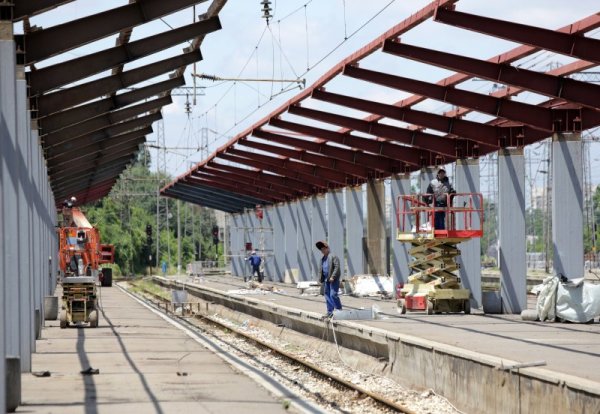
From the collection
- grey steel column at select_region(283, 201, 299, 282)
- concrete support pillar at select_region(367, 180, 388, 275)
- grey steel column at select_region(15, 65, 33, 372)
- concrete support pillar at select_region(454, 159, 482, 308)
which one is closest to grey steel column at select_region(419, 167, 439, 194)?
concrete support pillar at select_region(454, 159, 482, 308)

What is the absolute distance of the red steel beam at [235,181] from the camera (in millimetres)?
59219

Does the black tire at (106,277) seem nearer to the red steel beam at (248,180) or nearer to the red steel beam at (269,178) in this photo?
the red steel beam at (248,180)

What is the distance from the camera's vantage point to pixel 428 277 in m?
29.8

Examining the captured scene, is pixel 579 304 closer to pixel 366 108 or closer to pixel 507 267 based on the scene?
pixel 507 267

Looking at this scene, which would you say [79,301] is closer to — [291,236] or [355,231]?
[355,231]

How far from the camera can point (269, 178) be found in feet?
183

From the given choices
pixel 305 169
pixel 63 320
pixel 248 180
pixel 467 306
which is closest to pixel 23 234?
pixel 63 320

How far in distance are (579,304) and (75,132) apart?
14675 millimetres

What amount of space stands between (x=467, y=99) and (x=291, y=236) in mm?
32187

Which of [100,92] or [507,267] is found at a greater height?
[100,92]

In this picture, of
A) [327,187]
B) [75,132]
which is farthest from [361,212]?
[75,132]

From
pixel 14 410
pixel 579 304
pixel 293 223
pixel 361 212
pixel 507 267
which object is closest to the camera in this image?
pixel 14 410

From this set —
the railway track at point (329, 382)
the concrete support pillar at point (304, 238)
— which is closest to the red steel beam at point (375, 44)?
the railway track at point (329, 382)

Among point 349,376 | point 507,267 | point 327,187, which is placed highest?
point 327,187
